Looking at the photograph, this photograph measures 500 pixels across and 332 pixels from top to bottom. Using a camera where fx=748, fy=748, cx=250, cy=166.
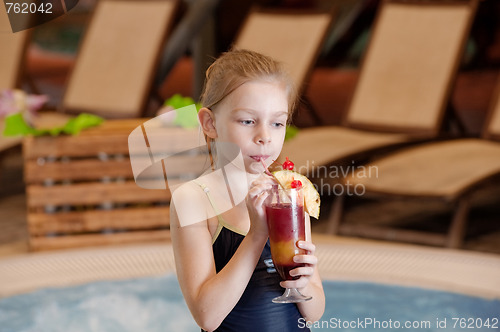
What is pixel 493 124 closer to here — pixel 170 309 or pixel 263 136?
pixel 170 309

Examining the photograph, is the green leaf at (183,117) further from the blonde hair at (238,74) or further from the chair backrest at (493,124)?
the chair backrest at (493,124)

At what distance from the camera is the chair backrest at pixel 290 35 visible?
4.73m

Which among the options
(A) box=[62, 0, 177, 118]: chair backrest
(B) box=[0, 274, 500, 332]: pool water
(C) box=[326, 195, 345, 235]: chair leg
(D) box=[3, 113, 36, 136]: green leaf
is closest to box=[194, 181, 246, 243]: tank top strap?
(B) box=[0, 274, 500, 332]: pool water

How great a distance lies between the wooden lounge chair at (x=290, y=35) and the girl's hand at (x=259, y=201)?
3.36 meters

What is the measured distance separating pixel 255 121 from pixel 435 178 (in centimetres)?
231

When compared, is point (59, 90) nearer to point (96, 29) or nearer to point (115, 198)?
point (96, 29)

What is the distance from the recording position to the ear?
4.25ft

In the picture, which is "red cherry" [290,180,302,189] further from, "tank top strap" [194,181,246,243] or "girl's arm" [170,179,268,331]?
"tank top strap" [194,181,246,243]

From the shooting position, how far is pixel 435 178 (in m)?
3.39

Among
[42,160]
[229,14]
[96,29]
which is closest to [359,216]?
[42,160]

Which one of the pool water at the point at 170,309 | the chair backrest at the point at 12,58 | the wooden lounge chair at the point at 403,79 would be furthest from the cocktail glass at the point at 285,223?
A: the chair backrest at the point at 12,58

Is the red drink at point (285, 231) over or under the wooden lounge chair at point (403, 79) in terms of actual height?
over

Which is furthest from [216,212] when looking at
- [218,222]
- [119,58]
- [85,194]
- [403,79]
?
[119,58]

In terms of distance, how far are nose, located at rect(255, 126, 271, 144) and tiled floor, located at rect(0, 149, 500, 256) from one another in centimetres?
248
